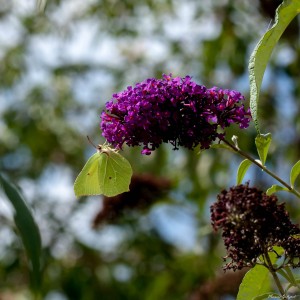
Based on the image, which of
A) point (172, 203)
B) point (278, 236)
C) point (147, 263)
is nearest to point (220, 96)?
point (278, 236)

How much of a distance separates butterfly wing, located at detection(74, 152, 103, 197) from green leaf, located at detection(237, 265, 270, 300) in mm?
525

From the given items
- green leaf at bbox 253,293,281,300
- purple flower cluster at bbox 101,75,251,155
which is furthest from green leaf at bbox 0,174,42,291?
green leaf at bbox 253,293,281,300

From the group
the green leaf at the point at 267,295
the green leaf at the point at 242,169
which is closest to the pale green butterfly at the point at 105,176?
the green leaf at the point at 242,169

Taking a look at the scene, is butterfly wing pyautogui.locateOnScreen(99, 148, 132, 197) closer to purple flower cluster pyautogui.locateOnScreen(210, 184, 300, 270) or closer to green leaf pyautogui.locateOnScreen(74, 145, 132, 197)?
green leaf pyautogui.locateOnScreen(74, 145, 132, 197)

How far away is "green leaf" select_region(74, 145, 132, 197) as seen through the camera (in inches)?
80.4

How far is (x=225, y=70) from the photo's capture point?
5.79 metres

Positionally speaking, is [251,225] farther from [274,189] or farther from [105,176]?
[105,176]

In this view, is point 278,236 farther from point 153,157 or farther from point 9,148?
point 9,148

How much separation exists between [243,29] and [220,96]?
3.95 meters

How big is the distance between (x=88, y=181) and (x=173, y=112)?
0.44m

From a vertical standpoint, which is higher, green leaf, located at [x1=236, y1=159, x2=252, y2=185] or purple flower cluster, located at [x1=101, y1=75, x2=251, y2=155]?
purple flower cluster, located at [x1=101, y1=75, x2=251, y2=155]

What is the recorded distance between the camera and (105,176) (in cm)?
209

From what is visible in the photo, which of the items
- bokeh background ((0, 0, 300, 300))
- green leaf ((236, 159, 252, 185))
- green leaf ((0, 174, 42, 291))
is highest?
bokeh background ((0, 0, 300, 300))

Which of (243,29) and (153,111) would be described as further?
(243,29)
